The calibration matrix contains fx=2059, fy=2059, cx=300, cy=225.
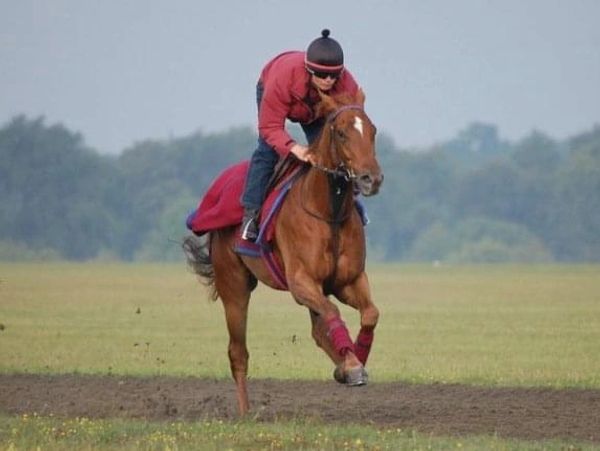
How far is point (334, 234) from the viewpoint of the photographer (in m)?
13.1

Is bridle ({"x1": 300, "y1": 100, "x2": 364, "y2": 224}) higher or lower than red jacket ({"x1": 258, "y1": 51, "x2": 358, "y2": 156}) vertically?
lower

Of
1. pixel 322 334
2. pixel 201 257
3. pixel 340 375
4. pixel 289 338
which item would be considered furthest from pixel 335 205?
pixel 289 338

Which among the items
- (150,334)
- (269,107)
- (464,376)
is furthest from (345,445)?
(150,334)

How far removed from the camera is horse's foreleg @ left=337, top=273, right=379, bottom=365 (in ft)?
42.6

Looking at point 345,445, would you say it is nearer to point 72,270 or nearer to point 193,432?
point 193,432

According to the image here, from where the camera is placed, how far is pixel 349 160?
12656 mm

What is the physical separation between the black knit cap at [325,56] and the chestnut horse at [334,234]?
0.62 feet

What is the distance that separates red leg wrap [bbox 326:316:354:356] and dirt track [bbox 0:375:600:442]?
754 millimetres

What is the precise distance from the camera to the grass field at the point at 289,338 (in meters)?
12.8

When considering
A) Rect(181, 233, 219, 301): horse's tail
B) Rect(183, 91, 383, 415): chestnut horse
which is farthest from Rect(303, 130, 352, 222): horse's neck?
Rect(181, 233, 219, 301): horse's tail

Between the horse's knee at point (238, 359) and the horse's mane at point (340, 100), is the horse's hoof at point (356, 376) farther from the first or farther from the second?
the horse's knee at point (238, 359)

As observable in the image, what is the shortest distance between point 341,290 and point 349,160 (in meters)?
0.98

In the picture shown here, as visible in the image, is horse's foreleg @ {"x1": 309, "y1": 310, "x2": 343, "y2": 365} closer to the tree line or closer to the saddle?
the saddle

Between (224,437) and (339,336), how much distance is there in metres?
Answer: 1.12
